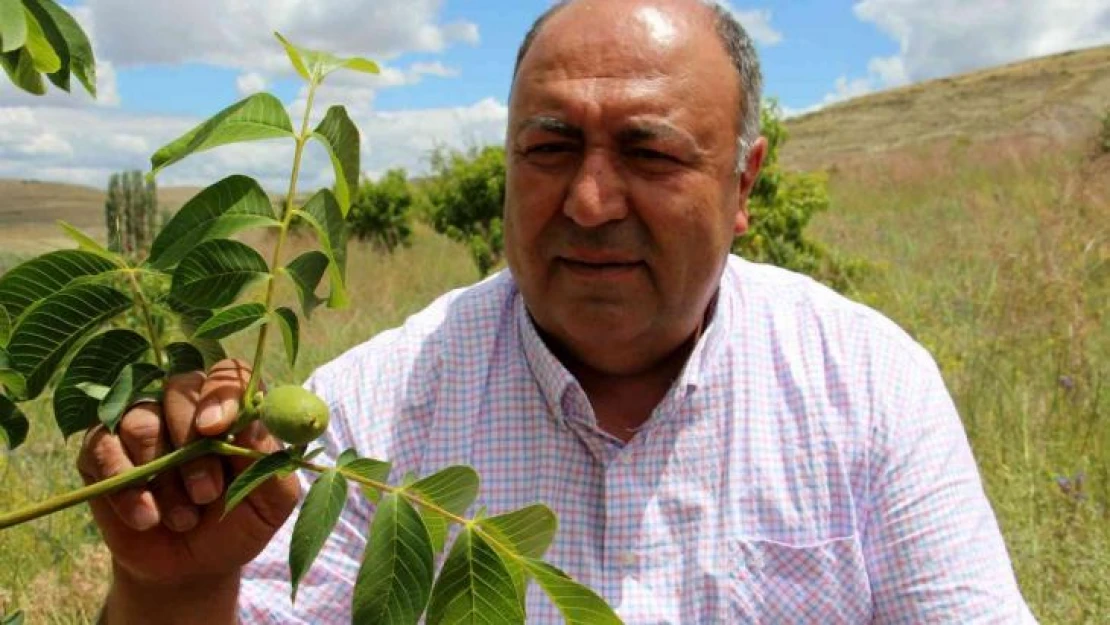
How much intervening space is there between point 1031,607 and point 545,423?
54.3 inches

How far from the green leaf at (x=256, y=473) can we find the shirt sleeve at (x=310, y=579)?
829mm

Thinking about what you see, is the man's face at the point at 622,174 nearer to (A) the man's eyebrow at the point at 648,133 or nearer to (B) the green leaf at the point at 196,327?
(A) the man's eyebrow at the point at 648,133

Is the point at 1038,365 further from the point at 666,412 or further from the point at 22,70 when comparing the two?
the point at 22,70

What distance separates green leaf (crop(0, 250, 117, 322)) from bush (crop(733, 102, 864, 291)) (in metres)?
4.52

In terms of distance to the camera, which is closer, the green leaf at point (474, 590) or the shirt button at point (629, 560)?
the green leaf at point (474, 590)

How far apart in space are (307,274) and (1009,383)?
125 inches

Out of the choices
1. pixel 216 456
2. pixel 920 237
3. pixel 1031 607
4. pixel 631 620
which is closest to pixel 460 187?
pixel 920 237

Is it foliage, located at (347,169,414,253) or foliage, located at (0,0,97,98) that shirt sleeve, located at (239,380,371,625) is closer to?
foliage, located at (0,0,97,98)

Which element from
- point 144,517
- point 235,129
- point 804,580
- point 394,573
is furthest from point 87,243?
point 804,580

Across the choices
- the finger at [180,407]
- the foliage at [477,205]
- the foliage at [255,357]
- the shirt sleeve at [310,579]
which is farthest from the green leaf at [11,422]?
the foliage at [477,205]

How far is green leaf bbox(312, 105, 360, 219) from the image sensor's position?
92cm

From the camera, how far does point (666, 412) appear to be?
177cm

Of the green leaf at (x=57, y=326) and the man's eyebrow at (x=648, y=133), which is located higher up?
the man's eyebrow at (x=648, y=133)

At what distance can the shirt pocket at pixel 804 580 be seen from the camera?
171 centimetres
